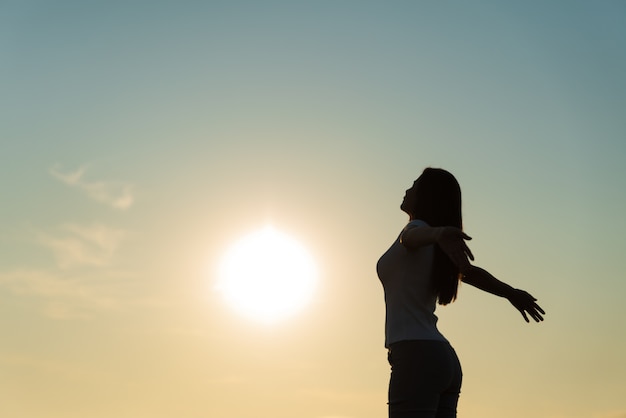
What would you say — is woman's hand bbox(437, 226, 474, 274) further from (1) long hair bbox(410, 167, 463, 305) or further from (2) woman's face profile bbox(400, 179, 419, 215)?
(2) woman's face profile bbox(400, 179, 419, 215)

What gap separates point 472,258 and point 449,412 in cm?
124

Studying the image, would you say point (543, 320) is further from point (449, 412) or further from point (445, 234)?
point (445, 234)

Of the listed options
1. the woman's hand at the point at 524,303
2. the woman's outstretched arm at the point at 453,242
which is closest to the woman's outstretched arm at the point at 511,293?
the woman's hand at the point at 524,303

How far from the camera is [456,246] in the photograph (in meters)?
5.46

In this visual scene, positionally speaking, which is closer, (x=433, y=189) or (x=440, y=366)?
(x=440, y=366)

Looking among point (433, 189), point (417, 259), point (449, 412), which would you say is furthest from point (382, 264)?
point (449, 412)

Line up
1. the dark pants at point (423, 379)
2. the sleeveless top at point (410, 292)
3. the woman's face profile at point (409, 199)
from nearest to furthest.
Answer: the dark pants at point (423, 379)
the sleeveless top at point (410, 292)
the woman's face profile at point (409, 199)

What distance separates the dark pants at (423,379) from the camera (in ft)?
19.1

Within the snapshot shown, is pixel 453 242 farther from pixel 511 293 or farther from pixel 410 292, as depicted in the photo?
pixel 511 293

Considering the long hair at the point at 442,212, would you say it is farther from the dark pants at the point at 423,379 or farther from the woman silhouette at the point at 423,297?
the dark pants at the point at 423,379

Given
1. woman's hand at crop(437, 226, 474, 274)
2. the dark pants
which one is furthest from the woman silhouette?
woman's hand at crop(437, 226, 474, 274)

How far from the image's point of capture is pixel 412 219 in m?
6.36

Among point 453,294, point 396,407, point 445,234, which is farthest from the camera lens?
point 453,294

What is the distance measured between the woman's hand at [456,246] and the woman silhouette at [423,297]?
150 millimetres
